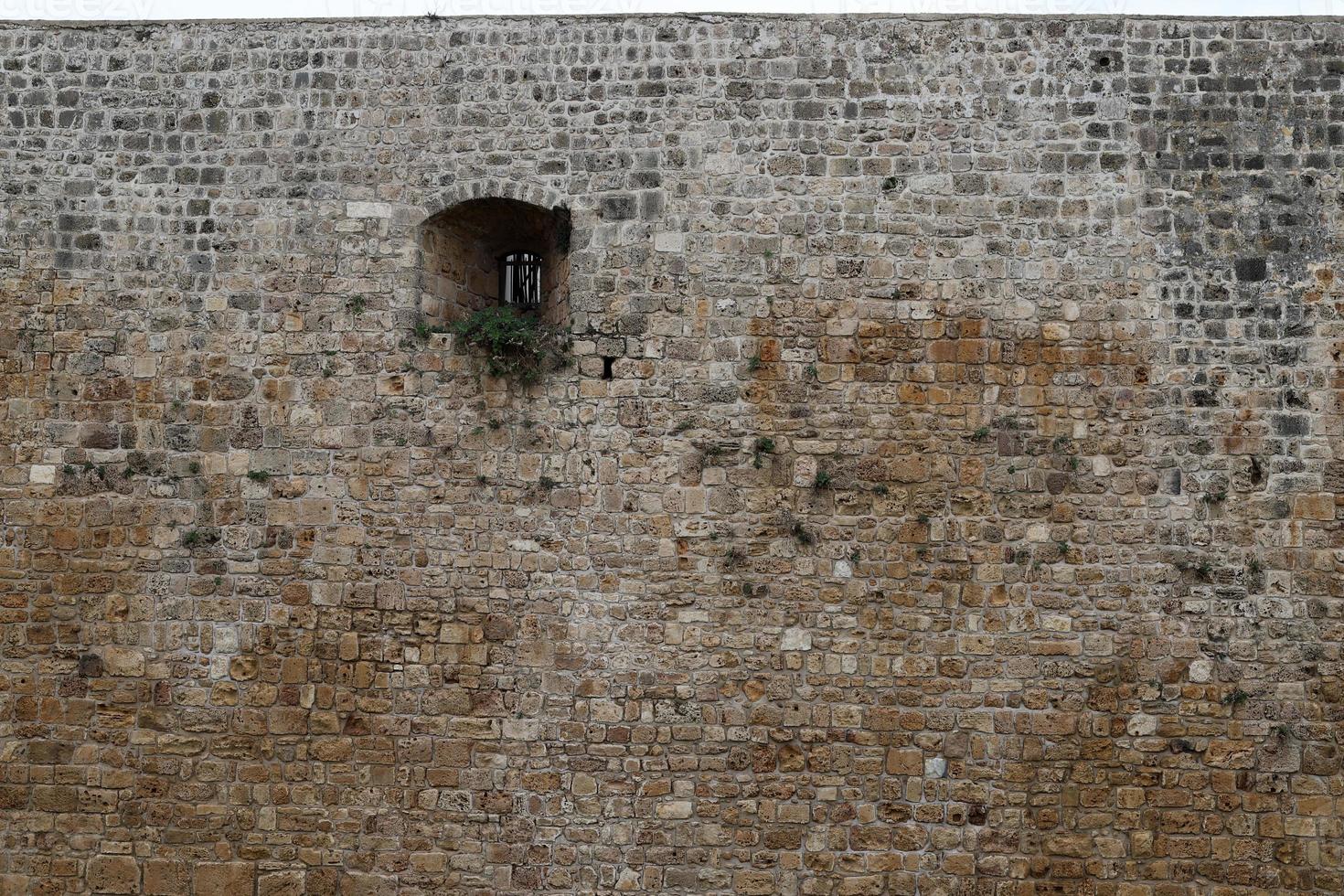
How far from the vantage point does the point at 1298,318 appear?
664 centimetres

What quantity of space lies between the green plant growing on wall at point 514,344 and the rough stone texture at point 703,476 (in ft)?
0.70

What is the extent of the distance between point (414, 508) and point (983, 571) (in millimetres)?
3641

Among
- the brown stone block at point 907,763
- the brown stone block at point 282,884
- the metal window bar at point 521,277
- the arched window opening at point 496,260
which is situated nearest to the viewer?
the brown stone block at point 907,763

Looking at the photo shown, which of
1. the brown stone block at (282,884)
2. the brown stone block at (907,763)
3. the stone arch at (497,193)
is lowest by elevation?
the brown stone block at (282,884)

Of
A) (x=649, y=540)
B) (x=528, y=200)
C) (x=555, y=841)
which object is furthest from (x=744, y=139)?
(x=555, y=841)

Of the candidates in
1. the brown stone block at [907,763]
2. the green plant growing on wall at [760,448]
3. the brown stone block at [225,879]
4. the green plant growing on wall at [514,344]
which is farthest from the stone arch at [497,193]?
the brown stone block at [225,879]

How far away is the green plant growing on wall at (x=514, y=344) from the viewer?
6617 millimetres

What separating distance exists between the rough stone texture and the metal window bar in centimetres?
79

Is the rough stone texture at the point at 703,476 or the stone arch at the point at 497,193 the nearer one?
the rough stone texture at the point at 703,476

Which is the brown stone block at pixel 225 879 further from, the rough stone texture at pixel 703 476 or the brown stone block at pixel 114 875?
the brown stone block at pixel 114 875

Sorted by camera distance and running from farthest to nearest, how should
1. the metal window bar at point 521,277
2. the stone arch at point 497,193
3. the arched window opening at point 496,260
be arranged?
the metal window bar at point 521,277, the arched window opening at point 496,260, the stone arch at point 497,193

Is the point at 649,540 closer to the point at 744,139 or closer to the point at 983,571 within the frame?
the point at 983,571

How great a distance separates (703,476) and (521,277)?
2.09 m

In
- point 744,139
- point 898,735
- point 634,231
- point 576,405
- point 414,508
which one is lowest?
point 898,735
